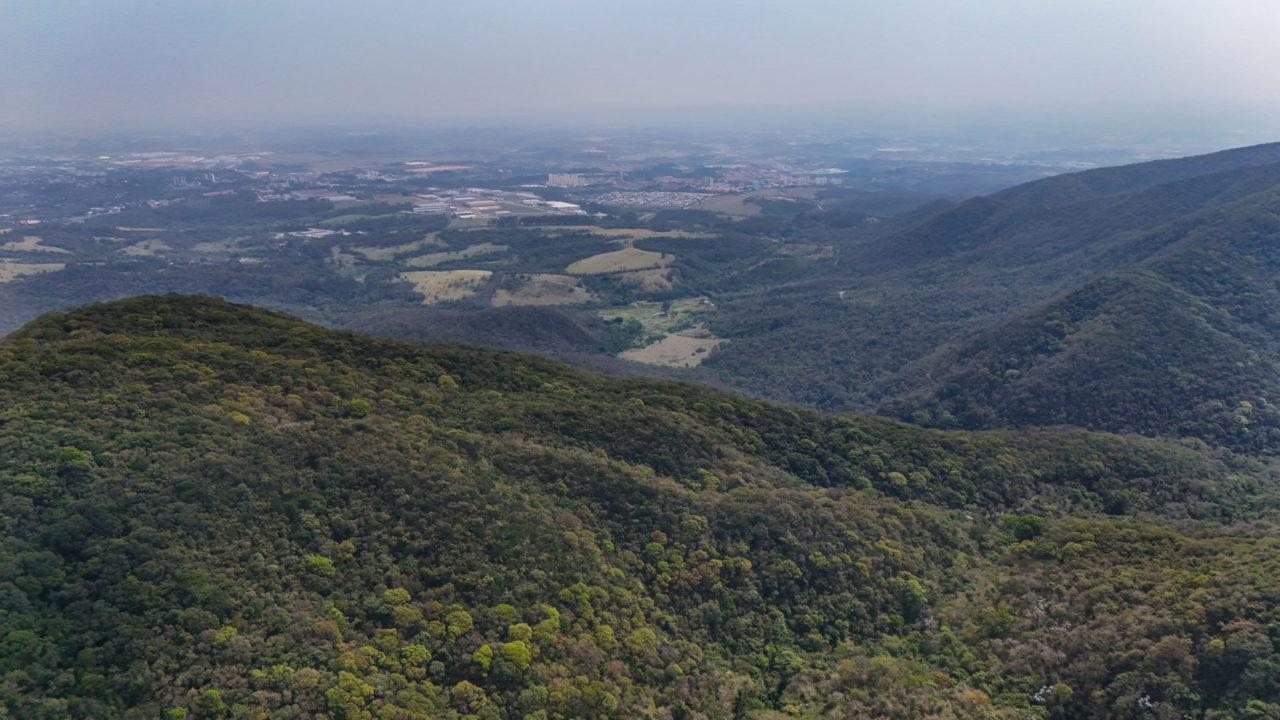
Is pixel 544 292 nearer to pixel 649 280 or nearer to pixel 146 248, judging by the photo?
pixel 649 280

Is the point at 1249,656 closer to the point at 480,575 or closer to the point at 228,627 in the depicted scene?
the point at 480,575

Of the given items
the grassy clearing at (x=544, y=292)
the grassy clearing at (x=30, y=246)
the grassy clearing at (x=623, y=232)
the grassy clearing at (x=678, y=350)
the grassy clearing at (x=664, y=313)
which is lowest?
the grassy clearing at (x=678, y=350)

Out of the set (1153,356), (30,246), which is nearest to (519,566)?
(1153,356)

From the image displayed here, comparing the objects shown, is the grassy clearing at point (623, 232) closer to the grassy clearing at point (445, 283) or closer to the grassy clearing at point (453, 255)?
the grassy clearing at point (453, 255)

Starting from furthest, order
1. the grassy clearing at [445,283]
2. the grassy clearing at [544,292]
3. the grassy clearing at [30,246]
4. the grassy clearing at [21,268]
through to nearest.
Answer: the grassy clearing at [30,246]
the grassy clearing at [445,283]
the grassy clearing at [544,292]
the grassy clearing at [21,268]

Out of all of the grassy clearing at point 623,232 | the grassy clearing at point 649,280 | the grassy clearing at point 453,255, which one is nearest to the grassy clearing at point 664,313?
the grassy clearing at point 649,280
